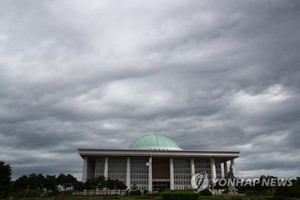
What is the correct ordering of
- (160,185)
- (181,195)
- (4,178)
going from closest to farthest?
1. (181,195)
2. (4,178)
3. (160,185)

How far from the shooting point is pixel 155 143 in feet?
273

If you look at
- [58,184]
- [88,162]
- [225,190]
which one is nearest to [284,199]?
[225,190]

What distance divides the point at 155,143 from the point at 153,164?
5554 mm

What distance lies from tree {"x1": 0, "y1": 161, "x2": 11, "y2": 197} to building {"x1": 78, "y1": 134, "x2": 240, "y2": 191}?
26160 millimetres

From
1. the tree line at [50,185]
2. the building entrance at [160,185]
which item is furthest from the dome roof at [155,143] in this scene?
the tree line at [50,185]

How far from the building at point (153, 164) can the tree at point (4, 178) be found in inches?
1030

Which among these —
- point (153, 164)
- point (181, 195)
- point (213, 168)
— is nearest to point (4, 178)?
point (181, 195)

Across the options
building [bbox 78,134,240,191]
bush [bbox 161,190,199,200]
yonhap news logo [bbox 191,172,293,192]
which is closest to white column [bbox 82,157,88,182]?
building [bbox 78,134,240,191]

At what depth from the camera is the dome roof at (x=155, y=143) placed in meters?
82.4

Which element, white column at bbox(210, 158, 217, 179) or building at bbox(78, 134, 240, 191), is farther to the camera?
white column at bbox(210, 158, 217, 179)

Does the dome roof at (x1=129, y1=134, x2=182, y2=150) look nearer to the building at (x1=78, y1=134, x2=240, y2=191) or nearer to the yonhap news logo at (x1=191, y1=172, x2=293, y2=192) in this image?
the building at (x1=78, y1=134, x2=240, y2=191)

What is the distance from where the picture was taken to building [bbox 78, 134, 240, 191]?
76.4 metres

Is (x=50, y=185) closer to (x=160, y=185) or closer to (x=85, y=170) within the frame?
(x=85, y=170)

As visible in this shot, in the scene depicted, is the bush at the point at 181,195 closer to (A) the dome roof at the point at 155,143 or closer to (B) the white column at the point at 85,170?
(B) the white column at the point at 85,170
